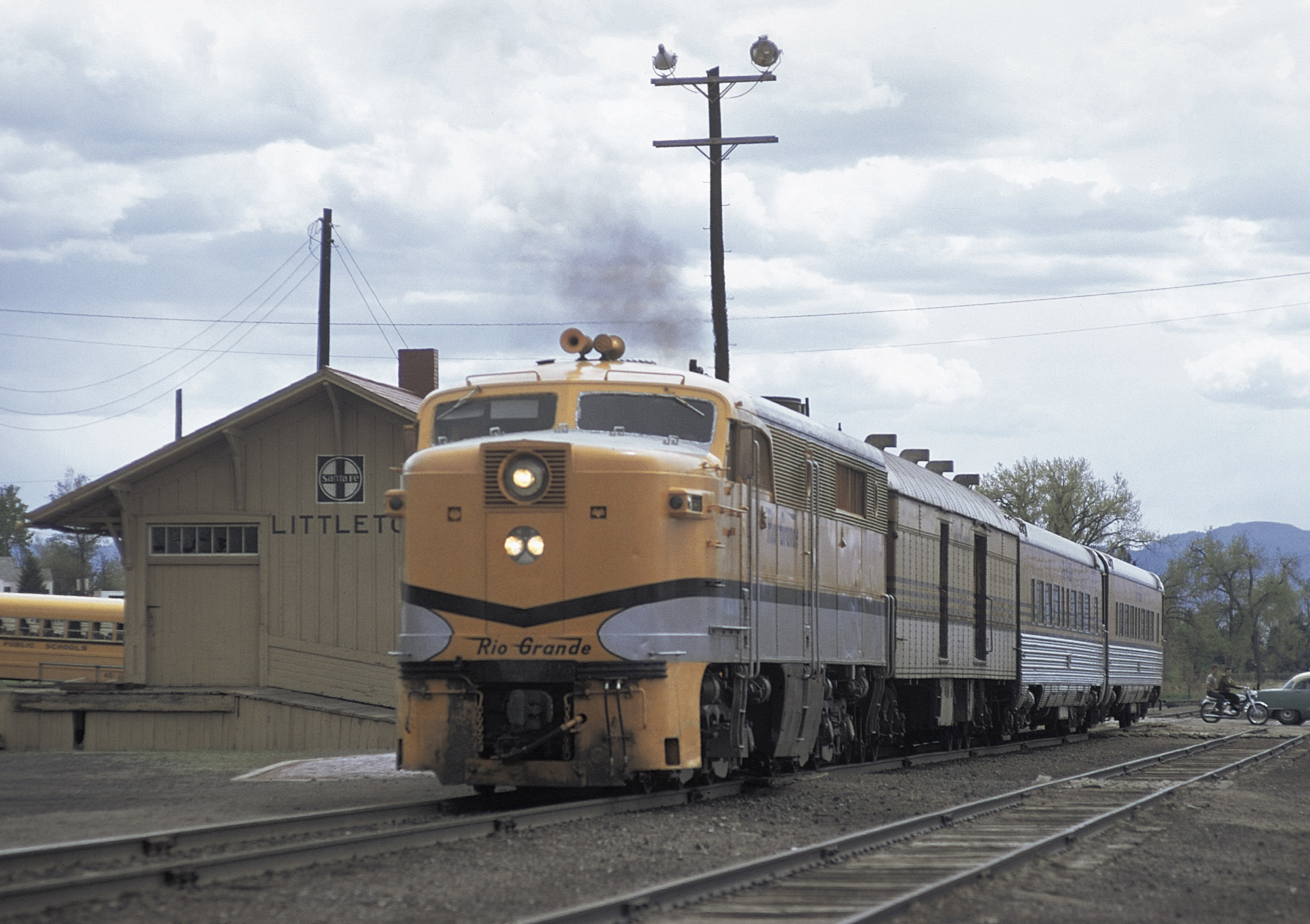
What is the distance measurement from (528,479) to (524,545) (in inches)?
20.0

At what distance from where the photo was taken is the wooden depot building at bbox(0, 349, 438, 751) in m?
22.6

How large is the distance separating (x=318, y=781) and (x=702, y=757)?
5.72 metres

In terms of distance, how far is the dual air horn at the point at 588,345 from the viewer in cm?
1342

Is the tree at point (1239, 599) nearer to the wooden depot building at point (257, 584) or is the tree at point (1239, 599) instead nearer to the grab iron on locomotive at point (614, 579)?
the wooden depot building at point (257, 584)

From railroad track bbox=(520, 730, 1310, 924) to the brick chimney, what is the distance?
14.3 meters

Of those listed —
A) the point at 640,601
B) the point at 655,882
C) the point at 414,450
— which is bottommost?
the point at 655,882

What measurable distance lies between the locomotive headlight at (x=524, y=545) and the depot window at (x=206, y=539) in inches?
489

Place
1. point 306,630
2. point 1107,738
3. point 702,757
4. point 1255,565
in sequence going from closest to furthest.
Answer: point 702,757, point 306,630, point 1107,738, point 1255,565

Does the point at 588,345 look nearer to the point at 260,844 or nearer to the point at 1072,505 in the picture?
the point at 260,844

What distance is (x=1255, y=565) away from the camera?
409ft

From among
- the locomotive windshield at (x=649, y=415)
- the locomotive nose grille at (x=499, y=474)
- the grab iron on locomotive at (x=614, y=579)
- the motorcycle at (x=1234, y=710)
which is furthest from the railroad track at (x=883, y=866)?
the motorcycle at (x=1234, y=710)

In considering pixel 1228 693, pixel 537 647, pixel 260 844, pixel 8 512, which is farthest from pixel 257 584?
pixel 8 512

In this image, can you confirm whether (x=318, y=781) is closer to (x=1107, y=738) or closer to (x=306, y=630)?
(x=306, y=630)

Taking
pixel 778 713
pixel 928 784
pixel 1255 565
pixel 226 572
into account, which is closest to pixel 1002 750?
pixel 928 784
